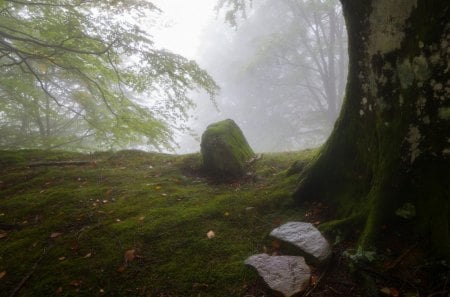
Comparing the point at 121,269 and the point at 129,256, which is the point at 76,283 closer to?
the point at 121,269

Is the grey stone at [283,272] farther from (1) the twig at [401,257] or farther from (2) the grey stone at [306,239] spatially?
(1) the twig at [401,257]

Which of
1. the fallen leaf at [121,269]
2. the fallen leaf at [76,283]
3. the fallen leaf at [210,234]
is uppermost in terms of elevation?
the fallen leaf at [210,234]

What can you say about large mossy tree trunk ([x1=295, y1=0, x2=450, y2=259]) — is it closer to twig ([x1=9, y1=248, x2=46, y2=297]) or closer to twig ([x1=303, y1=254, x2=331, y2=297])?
twig ([x1=303, y1=254, x2=331, y2=297])

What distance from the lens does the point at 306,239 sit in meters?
2.86

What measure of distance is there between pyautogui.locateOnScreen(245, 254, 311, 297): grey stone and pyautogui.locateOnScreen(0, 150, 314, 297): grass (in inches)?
5.3

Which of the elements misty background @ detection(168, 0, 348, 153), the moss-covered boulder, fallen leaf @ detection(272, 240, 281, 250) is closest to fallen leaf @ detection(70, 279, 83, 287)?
fallen leaf @ detection(272, 240, 281, 250)

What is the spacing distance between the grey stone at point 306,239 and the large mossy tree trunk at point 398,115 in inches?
13.6

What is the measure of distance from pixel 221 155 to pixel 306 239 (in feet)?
8.42

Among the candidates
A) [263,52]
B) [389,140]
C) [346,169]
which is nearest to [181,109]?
[346,169]

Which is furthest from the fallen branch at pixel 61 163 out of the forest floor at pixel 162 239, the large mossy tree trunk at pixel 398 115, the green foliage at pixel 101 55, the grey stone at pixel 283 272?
the large mossy tree trunk at pixel 398 115

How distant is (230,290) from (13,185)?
4.45 m

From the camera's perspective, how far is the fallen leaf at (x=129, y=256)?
2.92m

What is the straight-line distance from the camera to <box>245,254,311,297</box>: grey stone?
237 centimetres

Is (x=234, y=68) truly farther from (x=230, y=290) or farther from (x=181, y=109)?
(x=230, y=290)
